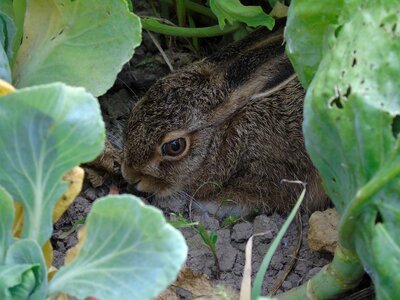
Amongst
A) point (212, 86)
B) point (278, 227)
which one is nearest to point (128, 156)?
point (212, 86)

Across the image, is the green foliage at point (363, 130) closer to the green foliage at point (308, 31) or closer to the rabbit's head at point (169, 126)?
the green foliage at point (308, 31)

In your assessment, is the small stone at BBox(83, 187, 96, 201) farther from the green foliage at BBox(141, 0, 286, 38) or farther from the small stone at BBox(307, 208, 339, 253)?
the small stone at BBox(307, 208, 339, 253)

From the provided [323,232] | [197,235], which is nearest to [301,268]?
[323,232]

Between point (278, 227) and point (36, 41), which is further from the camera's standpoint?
point (278, 227)

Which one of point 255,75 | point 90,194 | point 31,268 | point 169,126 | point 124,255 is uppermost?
point 124,255

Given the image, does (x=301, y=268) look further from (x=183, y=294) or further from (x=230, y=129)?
(x=230, y=129)

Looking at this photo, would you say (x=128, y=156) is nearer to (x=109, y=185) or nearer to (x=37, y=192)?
(x=109, y=185)

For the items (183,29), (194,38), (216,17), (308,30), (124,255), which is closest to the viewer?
(124,255)
